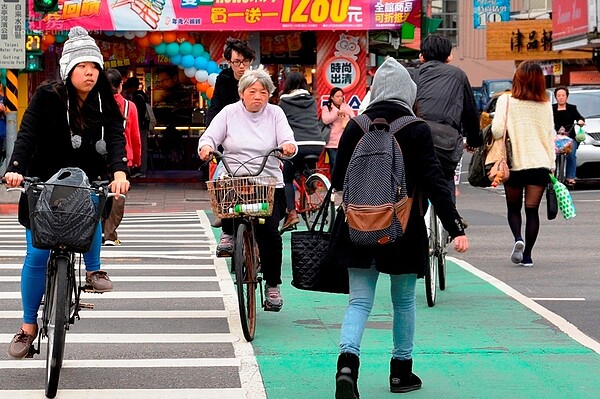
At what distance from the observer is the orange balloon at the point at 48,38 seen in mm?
23672

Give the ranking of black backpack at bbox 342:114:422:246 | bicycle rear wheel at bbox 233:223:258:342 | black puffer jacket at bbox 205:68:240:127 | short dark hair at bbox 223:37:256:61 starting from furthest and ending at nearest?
black puffer jacket at bbox 205:68:240:127
short dark hair at bbox 223:37:256:61
bicycle rear wheel at bbox 233:223:258:342
black backpack at bbox 342:114:422:246

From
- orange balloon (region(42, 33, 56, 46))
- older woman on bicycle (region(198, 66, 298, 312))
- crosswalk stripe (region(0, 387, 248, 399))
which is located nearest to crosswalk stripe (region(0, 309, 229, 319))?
older woman on bicycle (region(198, 66, 298, 312))

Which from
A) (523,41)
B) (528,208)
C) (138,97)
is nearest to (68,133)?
(528,208)

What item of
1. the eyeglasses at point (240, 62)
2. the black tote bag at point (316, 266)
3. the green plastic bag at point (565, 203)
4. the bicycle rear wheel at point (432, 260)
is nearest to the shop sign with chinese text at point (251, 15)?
the green plastic bag at point (565, 203)

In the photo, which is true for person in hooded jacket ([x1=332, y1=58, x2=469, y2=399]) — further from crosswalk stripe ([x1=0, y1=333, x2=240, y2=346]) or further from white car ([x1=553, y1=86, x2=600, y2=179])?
white car ([x1=553, y1=86, x2=600, y2=179])

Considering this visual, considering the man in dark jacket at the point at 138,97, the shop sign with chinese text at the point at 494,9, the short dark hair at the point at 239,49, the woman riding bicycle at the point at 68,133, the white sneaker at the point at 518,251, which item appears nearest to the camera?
the woman riding bicycle at the point at 68,133

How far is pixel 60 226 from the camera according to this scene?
6465 millimetres

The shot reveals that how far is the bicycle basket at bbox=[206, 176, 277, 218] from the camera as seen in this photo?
8.30m

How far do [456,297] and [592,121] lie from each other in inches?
572

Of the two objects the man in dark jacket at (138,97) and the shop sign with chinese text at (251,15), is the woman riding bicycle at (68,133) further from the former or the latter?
the man in dark jacket at (138,97)

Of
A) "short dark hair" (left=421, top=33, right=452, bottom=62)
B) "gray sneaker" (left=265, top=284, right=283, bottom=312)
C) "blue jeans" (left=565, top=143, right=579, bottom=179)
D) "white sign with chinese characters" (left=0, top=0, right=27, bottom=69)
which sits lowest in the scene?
"gray sneaker" (left=265, top=284, right=283, bottom=312)

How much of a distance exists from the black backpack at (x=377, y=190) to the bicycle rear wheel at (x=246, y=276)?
199 centimetres

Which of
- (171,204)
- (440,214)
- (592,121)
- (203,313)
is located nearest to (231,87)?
(203,313)

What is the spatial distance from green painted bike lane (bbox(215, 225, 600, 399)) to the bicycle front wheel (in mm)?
1144
